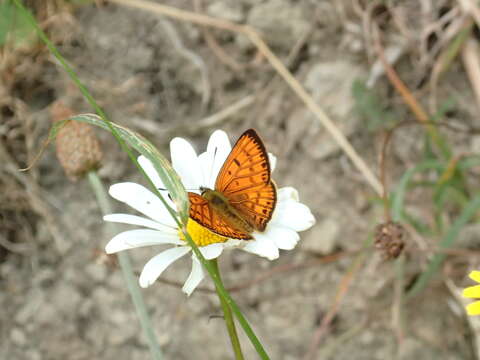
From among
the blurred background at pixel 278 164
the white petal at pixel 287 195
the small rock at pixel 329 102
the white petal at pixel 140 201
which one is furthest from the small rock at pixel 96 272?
the white petal at pixel 287 195

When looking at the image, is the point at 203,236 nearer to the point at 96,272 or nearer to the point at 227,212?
the point at 227,212

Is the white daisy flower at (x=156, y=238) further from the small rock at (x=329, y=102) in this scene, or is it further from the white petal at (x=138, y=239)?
the small rock at (x=329, y=102)

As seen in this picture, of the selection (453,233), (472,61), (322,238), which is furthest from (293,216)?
(472,61)

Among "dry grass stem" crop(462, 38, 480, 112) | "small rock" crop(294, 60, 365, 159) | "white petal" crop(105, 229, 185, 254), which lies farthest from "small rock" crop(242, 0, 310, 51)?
"white petal" crop(105, 229, 185, 254)

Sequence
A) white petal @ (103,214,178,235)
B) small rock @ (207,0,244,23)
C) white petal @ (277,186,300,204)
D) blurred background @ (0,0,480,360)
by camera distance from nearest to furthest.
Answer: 1. white petal @ (103,214,178,235)
2. white petal @ (277,186,300,204)
3. blurred background @ (0,0,480,360)
4. small rock @ (207,0,244,23)

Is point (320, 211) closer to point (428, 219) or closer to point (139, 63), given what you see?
point (428, 219)

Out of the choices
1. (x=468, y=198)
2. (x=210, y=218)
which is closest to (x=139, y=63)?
(x=468, y=198)

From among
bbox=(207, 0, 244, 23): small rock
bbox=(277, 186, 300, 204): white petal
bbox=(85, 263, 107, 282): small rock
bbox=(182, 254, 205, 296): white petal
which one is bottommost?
bbox=(182, 254, 205, 296): white petal

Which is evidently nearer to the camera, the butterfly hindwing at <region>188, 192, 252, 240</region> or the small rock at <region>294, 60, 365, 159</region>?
the butterfly hindwing at <region>188, 192, 252, 240</region>

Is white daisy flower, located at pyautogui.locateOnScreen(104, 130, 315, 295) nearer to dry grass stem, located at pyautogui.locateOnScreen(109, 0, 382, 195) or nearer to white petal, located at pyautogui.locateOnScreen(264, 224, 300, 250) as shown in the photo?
white petal, located at pyautogui.locateOnScreen(264, 224, 300, 250)
